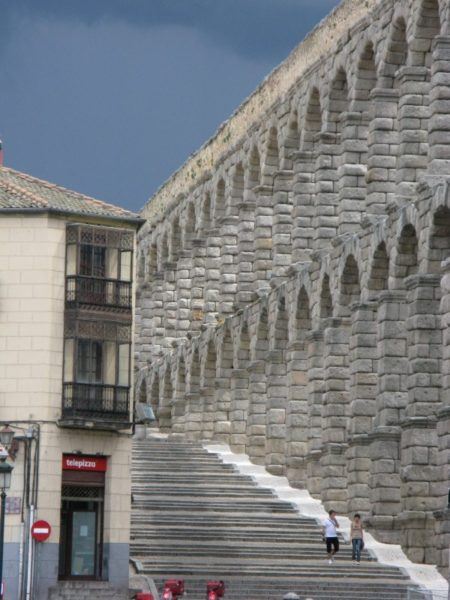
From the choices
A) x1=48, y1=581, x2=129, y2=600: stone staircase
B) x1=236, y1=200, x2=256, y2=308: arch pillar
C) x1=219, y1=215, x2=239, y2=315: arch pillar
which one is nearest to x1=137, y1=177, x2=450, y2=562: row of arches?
x1=236, y1=200, x2=256, y2=308: arch pillar

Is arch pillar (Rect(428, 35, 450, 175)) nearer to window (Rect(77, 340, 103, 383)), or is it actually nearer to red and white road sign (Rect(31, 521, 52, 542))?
window (Rect(77, 340, 103, 383))

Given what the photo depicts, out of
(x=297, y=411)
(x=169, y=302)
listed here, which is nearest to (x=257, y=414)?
(x=297, y=411)

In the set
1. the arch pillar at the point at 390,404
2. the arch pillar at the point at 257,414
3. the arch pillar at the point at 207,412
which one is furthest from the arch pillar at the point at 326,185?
the arch pillar at the point at 207,412

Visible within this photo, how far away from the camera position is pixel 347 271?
251ft

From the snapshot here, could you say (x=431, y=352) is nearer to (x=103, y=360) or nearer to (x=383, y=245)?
(x=383, y=245)

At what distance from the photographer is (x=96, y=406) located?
62.4m

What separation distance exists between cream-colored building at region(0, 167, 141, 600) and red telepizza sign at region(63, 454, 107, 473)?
2 cm

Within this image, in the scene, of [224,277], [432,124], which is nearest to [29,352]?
[432,124]

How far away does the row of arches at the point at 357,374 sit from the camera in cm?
6794

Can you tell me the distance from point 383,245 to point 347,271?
4.09 m

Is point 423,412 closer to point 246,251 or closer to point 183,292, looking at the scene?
point 246,251

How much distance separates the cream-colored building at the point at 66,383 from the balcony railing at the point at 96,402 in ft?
0.08

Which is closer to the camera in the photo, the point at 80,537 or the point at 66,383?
the point at 66,383

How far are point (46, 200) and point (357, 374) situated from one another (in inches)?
553
